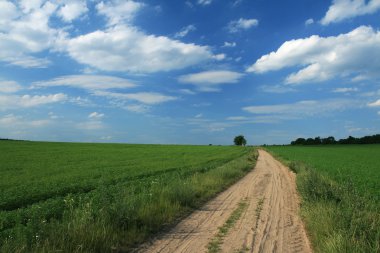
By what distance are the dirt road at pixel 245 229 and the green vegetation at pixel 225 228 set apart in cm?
7

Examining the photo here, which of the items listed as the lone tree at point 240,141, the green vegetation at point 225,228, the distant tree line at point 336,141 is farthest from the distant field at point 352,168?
the lone tree at point 240,141

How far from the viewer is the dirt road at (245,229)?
861cm

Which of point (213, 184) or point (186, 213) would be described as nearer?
point (186, 213)

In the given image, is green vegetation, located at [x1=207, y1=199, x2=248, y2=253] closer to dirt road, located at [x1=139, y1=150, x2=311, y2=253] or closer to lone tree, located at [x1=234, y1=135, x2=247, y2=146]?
dirt road, located at [x1=139, y1=150, x2=311, y2=253]

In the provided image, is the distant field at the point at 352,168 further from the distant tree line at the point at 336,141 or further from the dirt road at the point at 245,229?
the distant tree line at the point at 336,141

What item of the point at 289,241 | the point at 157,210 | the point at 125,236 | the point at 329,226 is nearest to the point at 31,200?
the point at 157,210

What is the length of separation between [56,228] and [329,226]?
646 centimetres

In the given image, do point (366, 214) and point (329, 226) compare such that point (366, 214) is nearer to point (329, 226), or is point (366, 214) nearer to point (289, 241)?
point (329, 226)

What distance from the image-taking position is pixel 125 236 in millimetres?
9008

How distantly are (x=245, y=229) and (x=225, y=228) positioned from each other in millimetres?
586

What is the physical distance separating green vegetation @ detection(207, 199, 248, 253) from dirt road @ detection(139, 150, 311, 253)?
74 mm

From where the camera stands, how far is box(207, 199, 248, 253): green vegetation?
28.0 feet

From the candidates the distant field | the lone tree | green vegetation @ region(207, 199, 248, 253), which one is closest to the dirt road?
green vegetation @ region(207, 199, 248, 253)

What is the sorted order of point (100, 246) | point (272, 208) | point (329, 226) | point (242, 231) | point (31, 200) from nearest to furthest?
1. point (100, 246)
2. point (329, 226)
3. point (242, 231)
4. point (272, 208)
5. point (31, 200)
